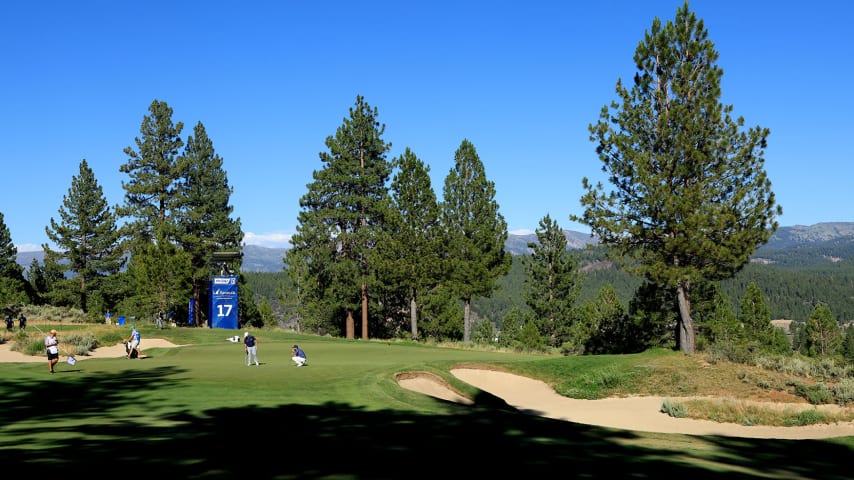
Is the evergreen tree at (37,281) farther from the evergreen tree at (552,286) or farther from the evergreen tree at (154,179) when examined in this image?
the evergreen tree at (552,286)

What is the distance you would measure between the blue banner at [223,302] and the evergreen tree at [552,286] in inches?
1240

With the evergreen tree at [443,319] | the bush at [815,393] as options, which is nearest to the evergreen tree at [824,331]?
→ the evergreen tree at [443,319]

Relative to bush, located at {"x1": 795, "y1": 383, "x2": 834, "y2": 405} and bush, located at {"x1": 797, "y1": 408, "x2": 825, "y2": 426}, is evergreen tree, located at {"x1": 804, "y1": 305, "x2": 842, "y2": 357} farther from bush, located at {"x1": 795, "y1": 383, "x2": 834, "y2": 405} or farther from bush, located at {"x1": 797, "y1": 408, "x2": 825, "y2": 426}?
bush, located at {"x1": 797, "y1": 408, "x2": 825, "y2": 426}

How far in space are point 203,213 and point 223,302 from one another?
1988 centimetres

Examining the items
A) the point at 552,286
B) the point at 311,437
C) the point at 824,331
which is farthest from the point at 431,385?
the point at 824,331

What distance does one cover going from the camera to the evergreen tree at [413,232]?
5156 cm

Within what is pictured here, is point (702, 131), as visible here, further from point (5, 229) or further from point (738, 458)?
point (5, 229)

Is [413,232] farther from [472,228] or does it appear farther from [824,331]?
[824,331]

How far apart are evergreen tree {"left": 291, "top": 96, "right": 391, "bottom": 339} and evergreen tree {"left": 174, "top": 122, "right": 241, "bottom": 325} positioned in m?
9.98

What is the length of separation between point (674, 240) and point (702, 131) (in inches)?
197

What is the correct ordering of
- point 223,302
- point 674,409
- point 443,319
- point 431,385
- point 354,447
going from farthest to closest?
Result: point 443,319 → point 223,302 → point 431,385 → point 674,409 → point 354,447

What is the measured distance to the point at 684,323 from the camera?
3030 centimetres

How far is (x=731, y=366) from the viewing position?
26.2 meters

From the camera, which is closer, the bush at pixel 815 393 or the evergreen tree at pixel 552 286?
the bush at pixel 815 393
